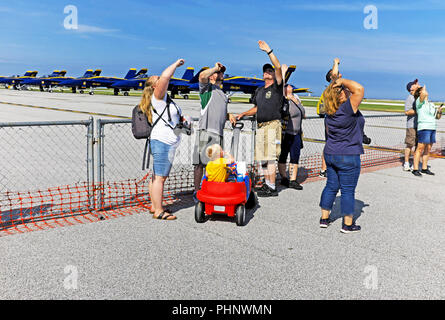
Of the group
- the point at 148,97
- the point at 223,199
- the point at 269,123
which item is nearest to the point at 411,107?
the point at 269,123

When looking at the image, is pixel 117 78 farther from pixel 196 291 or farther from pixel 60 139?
pixel 196 291

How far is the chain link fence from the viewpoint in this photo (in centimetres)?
536

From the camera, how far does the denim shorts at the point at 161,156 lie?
16.2 feet

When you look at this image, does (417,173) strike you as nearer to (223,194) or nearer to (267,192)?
(267,192)

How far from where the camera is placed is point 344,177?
467 centimetres

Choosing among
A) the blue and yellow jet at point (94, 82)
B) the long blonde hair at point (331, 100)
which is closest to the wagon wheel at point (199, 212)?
the long blonde hair at point (331, 100)

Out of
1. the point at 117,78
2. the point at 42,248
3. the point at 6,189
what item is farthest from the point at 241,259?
the point at 117,78

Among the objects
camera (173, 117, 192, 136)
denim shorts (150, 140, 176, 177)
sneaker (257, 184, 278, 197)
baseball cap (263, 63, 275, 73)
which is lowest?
sneaker (257, 184, 278, 197)

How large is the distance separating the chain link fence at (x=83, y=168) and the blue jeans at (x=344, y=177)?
2.82 m

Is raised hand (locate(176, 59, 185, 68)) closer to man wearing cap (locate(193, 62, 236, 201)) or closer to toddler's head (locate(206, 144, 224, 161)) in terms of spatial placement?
man wearing cap (locate(193, 62, 236, 201))

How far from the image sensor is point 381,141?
14414 millimetres

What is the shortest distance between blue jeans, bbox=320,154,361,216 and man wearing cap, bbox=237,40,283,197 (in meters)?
1.60

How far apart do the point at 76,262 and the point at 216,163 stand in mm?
2129

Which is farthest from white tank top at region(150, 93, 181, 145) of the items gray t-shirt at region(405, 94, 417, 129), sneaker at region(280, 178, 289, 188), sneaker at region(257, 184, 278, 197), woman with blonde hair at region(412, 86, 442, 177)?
gray t-shirt at region(405, 94, 417, 129)
